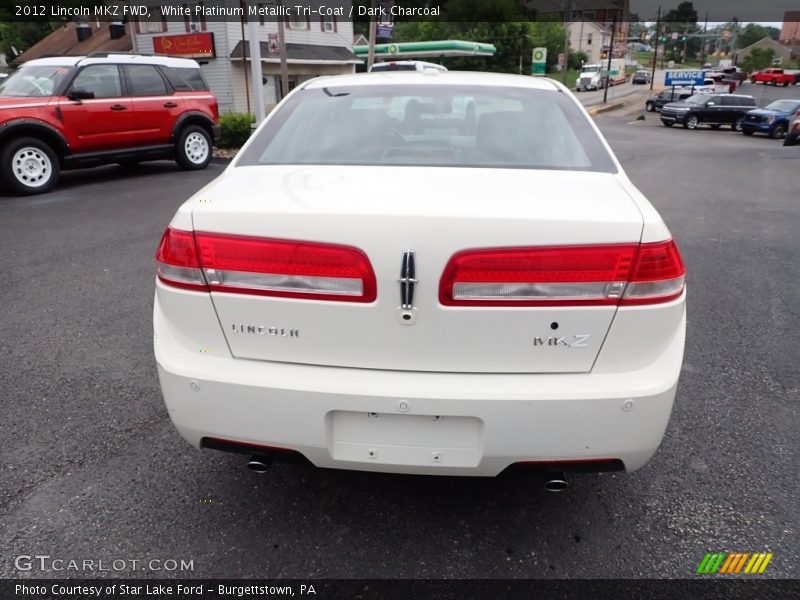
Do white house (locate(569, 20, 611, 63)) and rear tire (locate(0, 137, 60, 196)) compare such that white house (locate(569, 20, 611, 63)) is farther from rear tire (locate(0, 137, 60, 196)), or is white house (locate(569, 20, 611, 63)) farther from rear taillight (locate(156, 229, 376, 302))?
rear taillight (locate(156, 229, 376, 302))

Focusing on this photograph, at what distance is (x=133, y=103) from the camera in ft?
33.1

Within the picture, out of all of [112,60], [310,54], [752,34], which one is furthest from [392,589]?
[752,34]

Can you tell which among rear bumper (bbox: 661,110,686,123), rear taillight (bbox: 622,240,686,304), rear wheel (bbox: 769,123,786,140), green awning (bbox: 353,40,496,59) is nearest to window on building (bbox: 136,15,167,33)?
green awning (bbox: 353,40,496,59)

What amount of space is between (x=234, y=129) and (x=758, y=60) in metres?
104

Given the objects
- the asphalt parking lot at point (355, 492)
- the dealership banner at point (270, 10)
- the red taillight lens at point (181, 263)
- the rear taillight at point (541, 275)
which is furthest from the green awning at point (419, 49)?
the rear taillight at point (541, 275)

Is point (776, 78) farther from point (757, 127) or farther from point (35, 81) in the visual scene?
point (35, 81)

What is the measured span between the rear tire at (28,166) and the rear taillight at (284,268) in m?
8.55

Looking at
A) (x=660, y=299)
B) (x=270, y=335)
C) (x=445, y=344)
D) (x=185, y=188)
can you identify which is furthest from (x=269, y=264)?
(x=185, y=188)

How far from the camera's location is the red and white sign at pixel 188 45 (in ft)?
99.8

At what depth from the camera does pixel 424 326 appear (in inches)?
76.6

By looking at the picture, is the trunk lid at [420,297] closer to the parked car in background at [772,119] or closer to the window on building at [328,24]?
the parked car in background at [772,119]

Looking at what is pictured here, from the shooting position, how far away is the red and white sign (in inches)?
1198

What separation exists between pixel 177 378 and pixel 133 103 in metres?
9.40

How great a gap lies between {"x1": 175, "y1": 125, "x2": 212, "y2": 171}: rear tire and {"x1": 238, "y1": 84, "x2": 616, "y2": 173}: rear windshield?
881 centimetres
